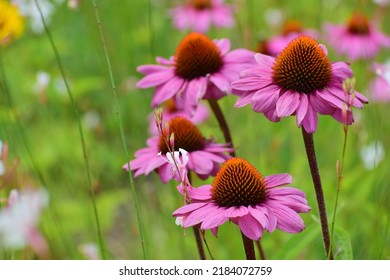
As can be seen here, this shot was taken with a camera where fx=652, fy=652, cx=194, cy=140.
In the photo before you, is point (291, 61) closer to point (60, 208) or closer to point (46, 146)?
point (60, 208)

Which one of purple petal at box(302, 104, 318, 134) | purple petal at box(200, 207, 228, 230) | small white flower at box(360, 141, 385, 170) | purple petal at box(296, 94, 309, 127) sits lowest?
small white flower at box(360, 141, 385, 170)

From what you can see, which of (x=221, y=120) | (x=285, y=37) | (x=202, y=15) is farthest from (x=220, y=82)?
(x=202, y=15)

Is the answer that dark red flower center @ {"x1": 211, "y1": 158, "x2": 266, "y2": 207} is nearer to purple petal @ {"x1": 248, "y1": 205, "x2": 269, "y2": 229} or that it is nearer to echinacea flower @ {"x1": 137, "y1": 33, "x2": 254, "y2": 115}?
purple petal @ {"x1": 248, "y1": 205, "x2": 269, "y2": 229}

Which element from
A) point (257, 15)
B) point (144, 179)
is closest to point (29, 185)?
point (144, 179)

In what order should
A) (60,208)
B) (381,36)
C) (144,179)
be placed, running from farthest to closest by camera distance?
(144,179), (381,36), (60,208)

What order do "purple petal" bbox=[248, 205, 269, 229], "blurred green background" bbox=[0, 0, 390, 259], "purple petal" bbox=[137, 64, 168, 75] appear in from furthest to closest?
1. "blurred green background" bbox=[0, 0, 390, 259]
2. "purple petal" bbox=[137, 64, 168, 75]
3. "purple petal" bbox=[248, 205, 269, 229]

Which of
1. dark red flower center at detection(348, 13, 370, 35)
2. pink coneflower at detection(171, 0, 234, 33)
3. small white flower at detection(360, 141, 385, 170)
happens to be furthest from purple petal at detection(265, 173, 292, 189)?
pink coneflower at detection(171, 0, 234, 33)
